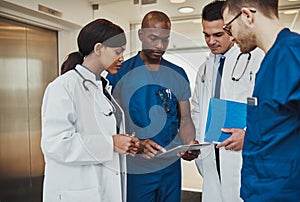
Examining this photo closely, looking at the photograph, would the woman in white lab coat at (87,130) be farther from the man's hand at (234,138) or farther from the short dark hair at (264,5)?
the short dark hair at (264,5)

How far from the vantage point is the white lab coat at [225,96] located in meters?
1.37

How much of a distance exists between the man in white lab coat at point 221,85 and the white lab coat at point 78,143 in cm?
46

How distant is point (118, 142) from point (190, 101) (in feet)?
1.48

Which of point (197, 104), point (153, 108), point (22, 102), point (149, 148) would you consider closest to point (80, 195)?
point (149, 148)

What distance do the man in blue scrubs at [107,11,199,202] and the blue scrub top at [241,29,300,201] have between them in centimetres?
48

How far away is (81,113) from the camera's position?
115 centimetres

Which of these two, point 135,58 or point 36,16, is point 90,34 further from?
point 36,16

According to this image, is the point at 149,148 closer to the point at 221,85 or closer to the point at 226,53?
the point at 221,85

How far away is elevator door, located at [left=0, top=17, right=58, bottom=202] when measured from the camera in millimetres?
2191

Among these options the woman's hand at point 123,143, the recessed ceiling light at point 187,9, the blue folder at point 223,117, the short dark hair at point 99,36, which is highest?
the recessed ceiling light at point 187,9

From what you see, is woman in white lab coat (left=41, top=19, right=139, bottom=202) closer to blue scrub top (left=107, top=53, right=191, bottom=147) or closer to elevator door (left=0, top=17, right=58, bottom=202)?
blue scrub top (left=107, top=53, right=191, bottom=147)

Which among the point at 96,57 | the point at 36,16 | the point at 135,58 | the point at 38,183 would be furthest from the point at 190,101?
the point at 38,183

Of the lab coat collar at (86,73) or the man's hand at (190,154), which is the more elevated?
the lab coat collar at (86,73)

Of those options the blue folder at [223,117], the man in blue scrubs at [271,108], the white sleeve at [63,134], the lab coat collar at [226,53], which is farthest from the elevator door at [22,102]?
the man in blue scrubs at [271,108]
